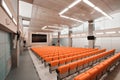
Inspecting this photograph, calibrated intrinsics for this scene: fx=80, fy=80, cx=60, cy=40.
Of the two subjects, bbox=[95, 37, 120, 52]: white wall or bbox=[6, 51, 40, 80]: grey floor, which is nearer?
bbox=[6, 51, 40, 80]: grey floor

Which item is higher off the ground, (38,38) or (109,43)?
(38,38)

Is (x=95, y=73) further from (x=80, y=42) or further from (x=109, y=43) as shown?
(x=80, y=42)

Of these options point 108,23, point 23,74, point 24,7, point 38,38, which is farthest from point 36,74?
point 38,38

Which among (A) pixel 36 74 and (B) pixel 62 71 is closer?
(B) pixel 62 71

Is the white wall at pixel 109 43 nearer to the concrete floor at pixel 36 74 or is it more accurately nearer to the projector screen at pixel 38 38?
the concrete floor at pixel 36 74

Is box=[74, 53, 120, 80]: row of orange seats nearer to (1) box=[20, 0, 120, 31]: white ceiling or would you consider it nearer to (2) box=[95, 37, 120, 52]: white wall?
(1) box=[20, 0, 120, 31]: white ceiling

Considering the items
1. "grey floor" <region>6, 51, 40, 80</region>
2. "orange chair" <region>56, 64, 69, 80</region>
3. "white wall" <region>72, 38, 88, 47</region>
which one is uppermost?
"white wall" <region>72, 38, 88, 47</region>

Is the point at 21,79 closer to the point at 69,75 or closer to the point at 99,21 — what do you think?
the point at 69,75

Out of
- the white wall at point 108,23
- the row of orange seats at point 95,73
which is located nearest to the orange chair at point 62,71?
the row of orange seats at point 95,73

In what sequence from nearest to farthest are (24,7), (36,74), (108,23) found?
(36,74), (24,7), (108,23)

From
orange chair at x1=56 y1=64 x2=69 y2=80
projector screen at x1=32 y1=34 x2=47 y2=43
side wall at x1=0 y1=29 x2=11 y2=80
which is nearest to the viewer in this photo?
orange chair at x1=56 y1=64 x2=69 y2=80

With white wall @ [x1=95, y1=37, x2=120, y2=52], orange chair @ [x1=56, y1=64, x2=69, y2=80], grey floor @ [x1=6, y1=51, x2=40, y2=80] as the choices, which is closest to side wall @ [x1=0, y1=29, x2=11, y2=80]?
grey floor @ [x1=6, y1=51, x2=40, y2=80]

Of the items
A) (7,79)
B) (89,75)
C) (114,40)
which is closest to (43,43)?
(114,40)

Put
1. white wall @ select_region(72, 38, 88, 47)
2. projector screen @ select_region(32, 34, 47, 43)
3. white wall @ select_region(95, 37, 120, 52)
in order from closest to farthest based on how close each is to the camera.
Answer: white wall @ select_region(95, 37, 120, 52), white wall @ select_region(72, 38, 88, 47), projector screen @ select_region(32, 34, 47, 43)
